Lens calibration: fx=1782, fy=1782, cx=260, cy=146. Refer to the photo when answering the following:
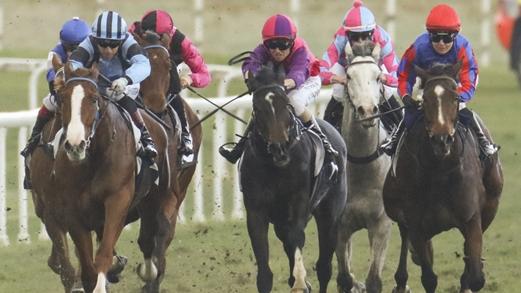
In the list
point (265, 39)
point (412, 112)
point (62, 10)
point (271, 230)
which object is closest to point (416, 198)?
point (412, 112)

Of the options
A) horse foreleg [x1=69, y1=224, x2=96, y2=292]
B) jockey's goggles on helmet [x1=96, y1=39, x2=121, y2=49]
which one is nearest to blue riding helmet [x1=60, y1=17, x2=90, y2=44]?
jockey's goggles on helmet [x1=96, y1=39, x2=121, y2=49]

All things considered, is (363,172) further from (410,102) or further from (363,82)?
(410,102)

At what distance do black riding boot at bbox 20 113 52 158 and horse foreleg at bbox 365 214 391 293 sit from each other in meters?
2.39

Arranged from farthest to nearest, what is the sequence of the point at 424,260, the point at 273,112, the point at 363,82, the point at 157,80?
the point at 157,80
the point at 363,82
the point at 424,260
the point at 273,112

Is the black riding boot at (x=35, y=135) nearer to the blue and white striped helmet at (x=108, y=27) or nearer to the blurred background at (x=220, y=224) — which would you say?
the blue and white striped helmet at (x=108, y=27)

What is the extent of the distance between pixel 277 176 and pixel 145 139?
86 cm

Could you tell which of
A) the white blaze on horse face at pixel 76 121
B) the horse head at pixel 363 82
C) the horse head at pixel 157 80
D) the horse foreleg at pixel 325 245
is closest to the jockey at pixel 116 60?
the white blaze on horse face at pixel 76 121

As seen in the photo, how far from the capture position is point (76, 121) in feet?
32.4

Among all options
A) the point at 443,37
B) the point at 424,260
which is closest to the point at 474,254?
the point at 424,260

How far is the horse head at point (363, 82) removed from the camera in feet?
38.8

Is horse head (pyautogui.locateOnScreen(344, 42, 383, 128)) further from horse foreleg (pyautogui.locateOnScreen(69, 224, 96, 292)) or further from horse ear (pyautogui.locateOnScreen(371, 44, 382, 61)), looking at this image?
horse foreleg (pyautogui.locateOnScreen(69, 224, 96, 292))

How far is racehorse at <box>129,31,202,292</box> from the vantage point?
39.0ft

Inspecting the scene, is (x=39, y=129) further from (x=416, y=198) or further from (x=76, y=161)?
(x=416, y=198)

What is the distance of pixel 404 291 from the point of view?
1173cm
